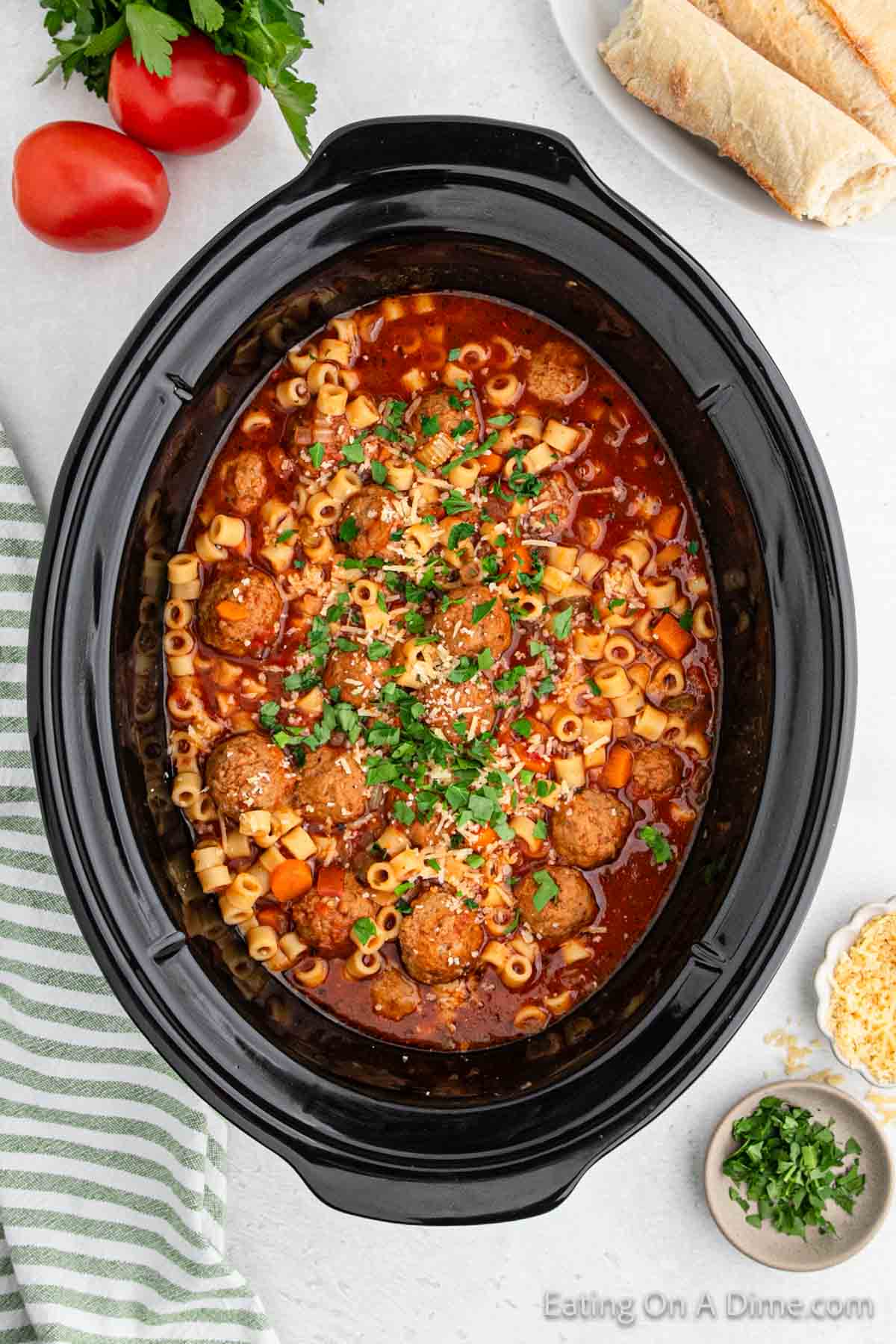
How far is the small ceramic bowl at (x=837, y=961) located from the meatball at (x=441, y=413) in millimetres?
2082

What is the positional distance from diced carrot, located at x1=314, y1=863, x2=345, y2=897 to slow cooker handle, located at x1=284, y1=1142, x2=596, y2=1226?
0.81 metres

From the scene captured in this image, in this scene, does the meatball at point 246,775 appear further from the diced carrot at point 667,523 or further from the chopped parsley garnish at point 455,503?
the diced carrot at point 667,523

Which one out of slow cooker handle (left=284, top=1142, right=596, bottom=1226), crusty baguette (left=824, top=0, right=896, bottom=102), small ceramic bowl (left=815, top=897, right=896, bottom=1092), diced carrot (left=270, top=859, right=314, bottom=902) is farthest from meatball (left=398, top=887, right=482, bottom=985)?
crusty baguette (left=824, top=0, right=896, bottom=102)

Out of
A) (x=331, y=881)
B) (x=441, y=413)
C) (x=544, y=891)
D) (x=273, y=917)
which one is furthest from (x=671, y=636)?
(x=273, y=917)

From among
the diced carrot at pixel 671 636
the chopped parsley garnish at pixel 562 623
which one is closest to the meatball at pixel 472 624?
the chopped parsley garnish at pixel 562 623

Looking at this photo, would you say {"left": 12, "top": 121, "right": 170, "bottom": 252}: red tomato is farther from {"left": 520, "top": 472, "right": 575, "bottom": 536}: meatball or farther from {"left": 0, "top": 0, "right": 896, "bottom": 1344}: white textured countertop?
{"left": 520, "top": 472, "right": 575, "bottom": 536}: meatball

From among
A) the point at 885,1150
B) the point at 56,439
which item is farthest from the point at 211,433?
the point at 885,1150

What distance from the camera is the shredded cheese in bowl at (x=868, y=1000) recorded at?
A: 4012 mm

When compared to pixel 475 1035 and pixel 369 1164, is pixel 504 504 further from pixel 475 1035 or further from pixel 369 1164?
pixel 369 1164

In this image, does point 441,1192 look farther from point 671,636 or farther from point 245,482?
point 245,482

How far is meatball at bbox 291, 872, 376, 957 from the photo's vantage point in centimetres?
383

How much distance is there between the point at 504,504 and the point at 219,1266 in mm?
2728

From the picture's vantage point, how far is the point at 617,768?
3.87m

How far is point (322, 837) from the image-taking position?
3900mm
